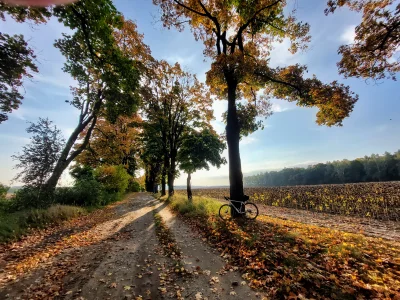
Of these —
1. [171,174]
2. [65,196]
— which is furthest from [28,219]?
[171,174]

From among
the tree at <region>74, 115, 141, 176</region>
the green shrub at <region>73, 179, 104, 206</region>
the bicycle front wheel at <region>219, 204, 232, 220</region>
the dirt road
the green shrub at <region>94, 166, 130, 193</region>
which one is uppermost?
the tree at <region>74, 115, 141, 176</region>

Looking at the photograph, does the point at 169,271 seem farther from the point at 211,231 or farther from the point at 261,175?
the point at 261,175

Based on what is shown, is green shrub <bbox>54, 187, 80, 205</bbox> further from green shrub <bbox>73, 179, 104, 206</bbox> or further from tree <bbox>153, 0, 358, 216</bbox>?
tree <bbox>153, 0, 358, 216</bbox>

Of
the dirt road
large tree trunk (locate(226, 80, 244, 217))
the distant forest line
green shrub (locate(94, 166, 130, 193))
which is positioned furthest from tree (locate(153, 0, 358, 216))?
the distant forest line

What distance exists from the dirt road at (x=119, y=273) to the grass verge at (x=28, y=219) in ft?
3.68

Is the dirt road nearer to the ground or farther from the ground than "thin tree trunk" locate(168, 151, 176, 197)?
nearer to the ground

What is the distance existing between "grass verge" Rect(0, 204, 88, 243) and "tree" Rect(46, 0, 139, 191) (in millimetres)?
2410

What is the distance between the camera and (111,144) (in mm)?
19406

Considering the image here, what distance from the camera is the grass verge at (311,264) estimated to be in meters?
3.84

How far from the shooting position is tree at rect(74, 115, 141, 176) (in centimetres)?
1998

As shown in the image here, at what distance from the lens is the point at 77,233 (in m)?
9.05

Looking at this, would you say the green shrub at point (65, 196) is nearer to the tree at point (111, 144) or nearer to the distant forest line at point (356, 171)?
the tree at point (111, 144)

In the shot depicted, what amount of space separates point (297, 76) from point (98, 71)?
11.9 metres

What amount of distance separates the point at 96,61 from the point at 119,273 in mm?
11087
